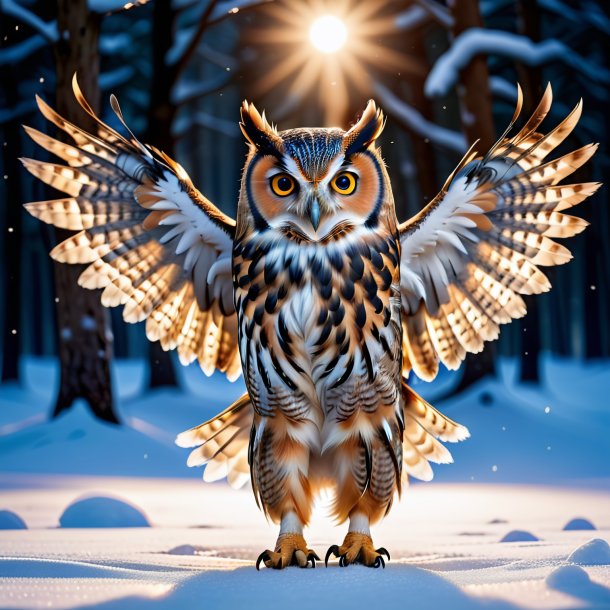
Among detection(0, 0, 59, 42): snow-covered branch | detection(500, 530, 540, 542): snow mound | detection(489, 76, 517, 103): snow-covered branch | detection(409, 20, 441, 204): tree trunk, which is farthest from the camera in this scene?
detection(409, 20, 441, 204): tree trunk

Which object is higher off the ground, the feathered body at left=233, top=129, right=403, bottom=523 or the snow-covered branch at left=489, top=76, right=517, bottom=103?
the snow-covered branch at left=489, top=76, right=517, bottom=103

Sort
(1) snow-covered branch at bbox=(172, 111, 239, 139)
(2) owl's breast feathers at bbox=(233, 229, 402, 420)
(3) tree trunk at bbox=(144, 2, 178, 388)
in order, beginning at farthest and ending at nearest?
(1) snow-covered branch at bbox=(172, 111, 239, 139)
(3) tree trunk at bbox=(144, 2, 178, 388)
(2) owl's breast feathers at bbox=(233, 229, 402, 420)

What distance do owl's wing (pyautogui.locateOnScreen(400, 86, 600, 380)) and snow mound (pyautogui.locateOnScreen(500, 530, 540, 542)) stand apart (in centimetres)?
82

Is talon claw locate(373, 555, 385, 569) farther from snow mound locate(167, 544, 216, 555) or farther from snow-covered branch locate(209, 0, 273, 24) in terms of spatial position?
snow-covered branch locate(209, 0, 273, 24)

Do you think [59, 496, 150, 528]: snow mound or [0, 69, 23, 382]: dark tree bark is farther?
[0, 69, 23, 382]: dark tree bark

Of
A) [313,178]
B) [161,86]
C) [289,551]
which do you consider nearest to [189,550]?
[289,551]

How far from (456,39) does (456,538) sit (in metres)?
3.42

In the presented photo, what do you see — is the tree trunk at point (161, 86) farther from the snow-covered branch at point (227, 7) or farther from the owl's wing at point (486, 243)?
the owl's wing at point (486, 243)

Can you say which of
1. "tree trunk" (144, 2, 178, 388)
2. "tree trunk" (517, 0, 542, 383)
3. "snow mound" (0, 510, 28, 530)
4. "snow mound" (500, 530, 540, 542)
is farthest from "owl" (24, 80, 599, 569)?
"tree trunk" (517, 0, 542, 383)

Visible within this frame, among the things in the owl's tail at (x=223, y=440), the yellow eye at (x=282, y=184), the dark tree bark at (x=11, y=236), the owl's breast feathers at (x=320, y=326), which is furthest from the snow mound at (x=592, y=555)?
the dark tree bark at (x=11, y=236)

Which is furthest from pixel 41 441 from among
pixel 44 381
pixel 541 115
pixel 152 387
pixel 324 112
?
pixel 44 381

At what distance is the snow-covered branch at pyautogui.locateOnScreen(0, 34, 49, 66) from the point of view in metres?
6.49

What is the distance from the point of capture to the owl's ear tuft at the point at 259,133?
204 cm

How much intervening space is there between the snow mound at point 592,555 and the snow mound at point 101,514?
1.74 meters
